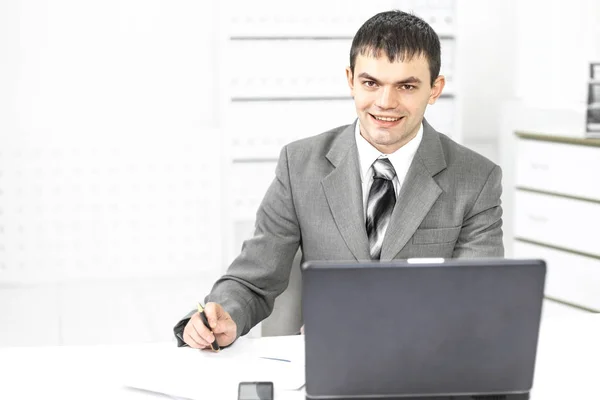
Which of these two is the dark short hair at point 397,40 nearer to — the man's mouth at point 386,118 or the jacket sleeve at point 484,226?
the man's mouth at point 386,118

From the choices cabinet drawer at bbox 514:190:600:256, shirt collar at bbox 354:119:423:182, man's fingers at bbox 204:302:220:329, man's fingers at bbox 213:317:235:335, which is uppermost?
shirt collar at bbox 354:119:423:182

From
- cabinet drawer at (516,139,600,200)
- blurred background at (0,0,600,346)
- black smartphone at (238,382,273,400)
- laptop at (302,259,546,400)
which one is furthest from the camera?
blurred background at (0,0,600,346)

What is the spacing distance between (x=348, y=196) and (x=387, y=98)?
0.25m

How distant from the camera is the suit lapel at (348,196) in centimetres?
183

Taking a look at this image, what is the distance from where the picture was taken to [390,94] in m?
1.74

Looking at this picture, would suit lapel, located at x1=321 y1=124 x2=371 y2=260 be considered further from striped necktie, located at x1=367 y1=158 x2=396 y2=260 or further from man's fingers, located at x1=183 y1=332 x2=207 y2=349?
man's fingers, located at x1=183 y1=332 x2=207 y2=349

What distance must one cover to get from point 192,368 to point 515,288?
634 millimetres

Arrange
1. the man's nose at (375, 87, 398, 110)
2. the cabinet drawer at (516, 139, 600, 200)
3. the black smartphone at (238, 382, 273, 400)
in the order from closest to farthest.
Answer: the black smartphone at (238, 382, 273, 400) < the man's nose at (375, 87, 398, 110) < the cabinet drawer at (516, 139, 600, 200)

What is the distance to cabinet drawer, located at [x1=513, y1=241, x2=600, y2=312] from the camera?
3.68m

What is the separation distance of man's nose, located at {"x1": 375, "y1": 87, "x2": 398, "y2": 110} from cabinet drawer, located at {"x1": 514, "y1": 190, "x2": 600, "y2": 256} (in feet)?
7.19

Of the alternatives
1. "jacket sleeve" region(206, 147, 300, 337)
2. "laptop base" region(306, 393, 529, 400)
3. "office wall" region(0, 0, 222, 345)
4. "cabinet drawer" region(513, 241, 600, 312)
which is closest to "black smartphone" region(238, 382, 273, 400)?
"laptop base" region(306, 393, 529, 400)

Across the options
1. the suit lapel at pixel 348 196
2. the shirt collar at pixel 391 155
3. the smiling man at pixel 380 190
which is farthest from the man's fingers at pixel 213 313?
the shirt collar at pixel 391 155

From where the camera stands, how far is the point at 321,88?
166 inches

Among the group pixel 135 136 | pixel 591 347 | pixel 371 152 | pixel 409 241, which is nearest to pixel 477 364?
pixel 591 347
